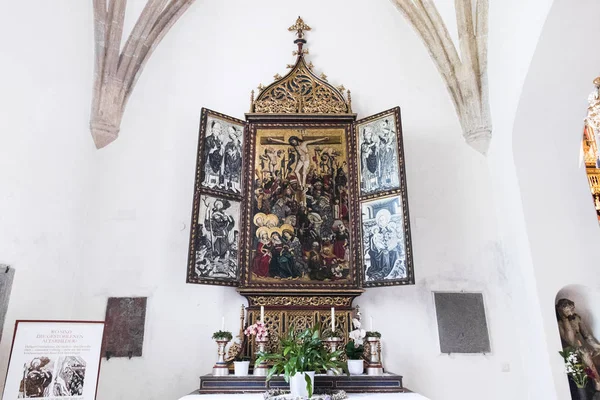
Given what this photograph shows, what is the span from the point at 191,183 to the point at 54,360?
310 cm

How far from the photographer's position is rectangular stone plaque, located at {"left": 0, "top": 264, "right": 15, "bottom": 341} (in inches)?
185

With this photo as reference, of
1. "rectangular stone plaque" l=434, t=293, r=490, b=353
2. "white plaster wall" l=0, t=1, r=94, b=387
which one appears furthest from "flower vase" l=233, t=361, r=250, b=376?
"rectangular stone plaque" l=434, t=293, r=490, b=353

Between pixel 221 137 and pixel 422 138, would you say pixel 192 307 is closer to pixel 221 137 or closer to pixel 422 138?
pixel 221 137

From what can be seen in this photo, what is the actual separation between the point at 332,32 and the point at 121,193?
4.47m

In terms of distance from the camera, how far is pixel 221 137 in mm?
6391

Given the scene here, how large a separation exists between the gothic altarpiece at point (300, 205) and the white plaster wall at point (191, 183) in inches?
20.9

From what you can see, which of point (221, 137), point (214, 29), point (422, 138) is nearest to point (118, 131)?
point (221, 137)

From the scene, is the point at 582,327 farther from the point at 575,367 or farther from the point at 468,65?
the point at 468,65

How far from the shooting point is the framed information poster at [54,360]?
168 inches

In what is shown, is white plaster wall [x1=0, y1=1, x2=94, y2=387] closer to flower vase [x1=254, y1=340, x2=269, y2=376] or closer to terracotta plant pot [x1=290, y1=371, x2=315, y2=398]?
flower vase [x1=254, y1=340, x2=269, y2=376]

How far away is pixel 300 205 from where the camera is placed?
254 inches

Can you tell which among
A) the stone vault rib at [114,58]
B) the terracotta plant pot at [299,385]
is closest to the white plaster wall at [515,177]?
the terracotta plant pot at [299,385]

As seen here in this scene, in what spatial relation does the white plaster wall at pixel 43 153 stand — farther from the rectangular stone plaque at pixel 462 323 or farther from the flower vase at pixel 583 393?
the flower vase at pixel 583 393

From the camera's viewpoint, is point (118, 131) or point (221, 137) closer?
point (221, 137)
